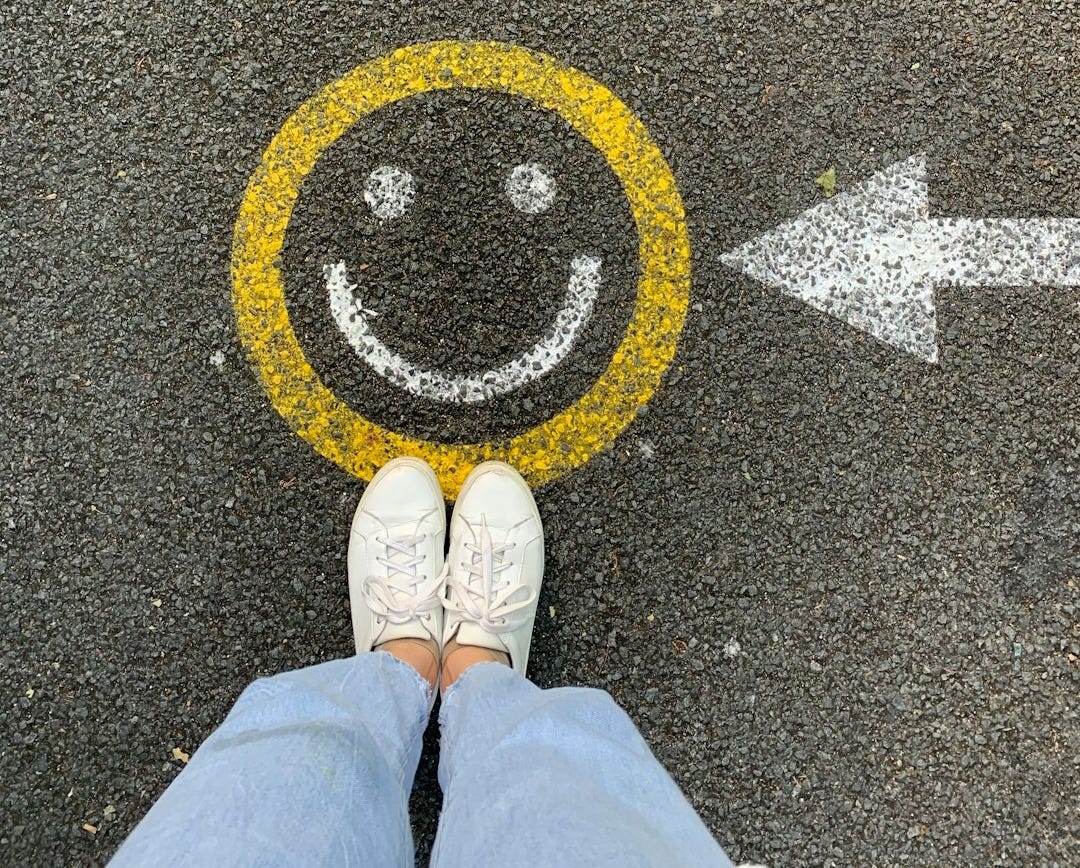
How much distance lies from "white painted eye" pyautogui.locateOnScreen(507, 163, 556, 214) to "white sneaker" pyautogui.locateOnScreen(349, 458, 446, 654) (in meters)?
0.71

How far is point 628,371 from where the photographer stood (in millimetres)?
1911

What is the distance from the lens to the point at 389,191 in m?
1.93

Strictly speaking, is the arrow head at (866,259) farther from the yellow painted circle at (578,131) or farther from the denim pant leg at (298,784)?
the denim pant leg at (298,784)

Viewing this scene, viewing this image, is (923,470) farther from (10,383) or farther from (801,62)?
(10,383)

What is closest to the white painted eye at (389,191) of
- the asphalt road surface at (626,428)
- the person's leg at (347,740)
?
the asphalt road surface at (626,428)

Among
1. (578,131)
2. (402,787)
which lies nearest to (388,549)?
(402,787)

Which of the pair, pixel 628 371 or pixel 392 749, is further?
pixel 628 371

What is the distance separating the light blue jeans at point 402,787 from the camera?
1.20m

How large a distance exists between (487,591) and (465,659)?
0.18 m

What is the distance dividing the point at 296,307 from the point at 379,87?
0.62 m

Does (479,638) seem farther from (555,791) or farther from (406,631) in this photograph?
(555,791)

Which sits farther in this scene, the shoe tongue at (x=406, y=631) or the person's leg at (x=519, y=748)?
the shoe tongue at (x=406, y=631)

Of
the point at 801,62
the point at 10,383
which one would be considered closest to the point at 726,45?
the point at 801,62

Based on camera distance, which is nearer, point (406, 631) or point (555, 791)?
point (555, 791)
